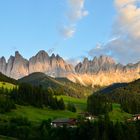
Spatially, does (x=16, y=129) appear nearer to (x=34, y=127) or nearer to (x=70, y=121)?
(x=34, y=127)

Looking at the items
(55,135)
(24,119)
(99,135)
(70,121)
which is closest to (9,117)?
(24,119)

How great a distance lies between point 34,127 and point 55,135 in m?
16.5

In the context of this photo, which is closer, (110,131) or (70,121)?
(110,131)

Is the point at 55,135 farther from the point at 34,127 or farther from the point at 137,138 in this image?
the point at 137,138

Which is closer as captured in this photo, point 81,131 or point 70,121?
point 81,131

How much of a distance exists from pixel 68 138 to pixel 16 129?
2214 cm

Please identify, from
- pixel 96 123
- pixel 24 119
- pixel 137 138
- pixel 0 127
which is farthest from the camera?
pixel 24 119

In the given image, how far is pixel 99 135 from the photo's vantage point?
144 meters

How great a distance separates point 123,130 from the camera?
474ft

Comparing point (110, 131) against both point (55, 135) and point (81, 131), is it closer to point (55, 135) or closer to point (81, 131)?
point (81, 131)

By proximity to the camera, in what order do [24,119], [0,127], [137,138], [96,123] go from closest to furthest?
1. [137,138]
2. [96,123]
3. [0,127]
4. [24,119]

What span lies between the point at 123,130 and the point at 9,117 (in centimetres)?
6574

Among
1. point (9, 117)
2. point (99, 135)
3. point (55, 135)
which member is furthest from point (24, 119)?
point (99, 135)

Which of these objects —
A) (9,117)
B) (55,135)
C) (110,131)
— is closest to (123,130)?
(110,131)
